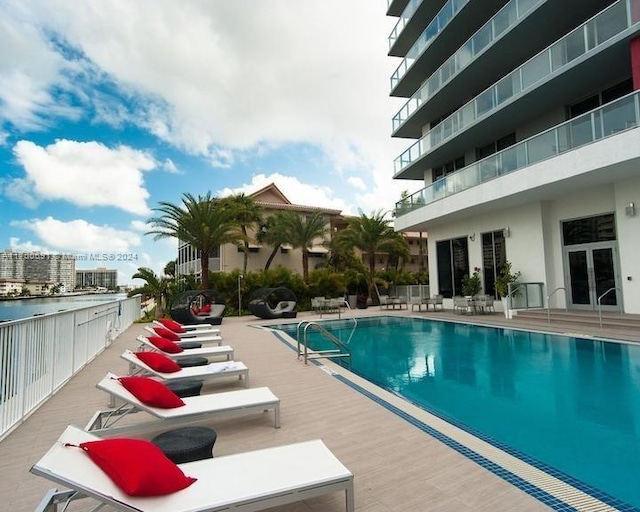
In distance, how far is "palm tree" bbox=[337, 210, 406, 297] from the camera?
86.7 feet

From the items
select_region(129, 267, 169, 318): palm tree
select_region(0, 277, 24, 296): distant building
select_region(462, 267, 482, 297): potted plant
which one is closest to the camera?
select_region(462, 267, 482, 297): potted plant

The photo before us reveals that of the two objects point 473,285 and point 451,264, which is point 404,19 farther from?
point 473,285

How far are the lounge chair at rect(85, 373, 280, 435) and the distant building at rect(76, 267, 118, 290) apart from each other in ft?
186

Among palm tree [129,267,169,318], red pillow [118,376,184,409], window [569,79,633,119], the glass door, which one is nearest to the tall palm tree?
the glass door

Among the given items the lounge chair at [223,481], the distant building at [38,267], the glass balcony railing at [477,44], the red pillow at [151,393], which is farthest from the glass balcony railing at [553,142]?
the distant building at [38,267]

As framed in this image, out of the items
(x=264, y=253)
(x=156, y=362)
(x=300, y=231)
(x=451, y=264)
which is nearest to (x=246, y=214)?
(x=264, y=253)

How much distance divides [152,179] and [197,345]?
20.9 metres

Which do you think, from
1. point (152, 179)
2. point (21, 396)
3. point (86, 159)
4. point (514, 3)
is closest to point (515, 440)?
point (21, 396)

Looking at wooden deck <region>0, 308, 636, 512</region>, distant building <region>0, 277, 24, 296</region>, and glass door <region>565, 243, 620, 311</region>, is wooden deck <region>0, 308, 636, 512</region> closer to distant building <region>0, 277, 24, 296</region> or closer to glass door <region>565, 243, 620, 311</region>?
glass door <region>565, 243, 620, 311</region>

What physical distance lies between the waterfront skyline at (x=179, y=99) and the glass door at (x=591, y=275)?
1322 centimetres

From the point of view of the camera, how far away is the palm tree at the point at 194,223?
2133 centimetres

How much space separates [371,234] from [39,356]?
72.8 feet

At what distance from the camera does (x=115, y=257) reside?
2115 inches

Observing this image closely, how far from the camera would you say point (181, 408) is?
4.34 meters
